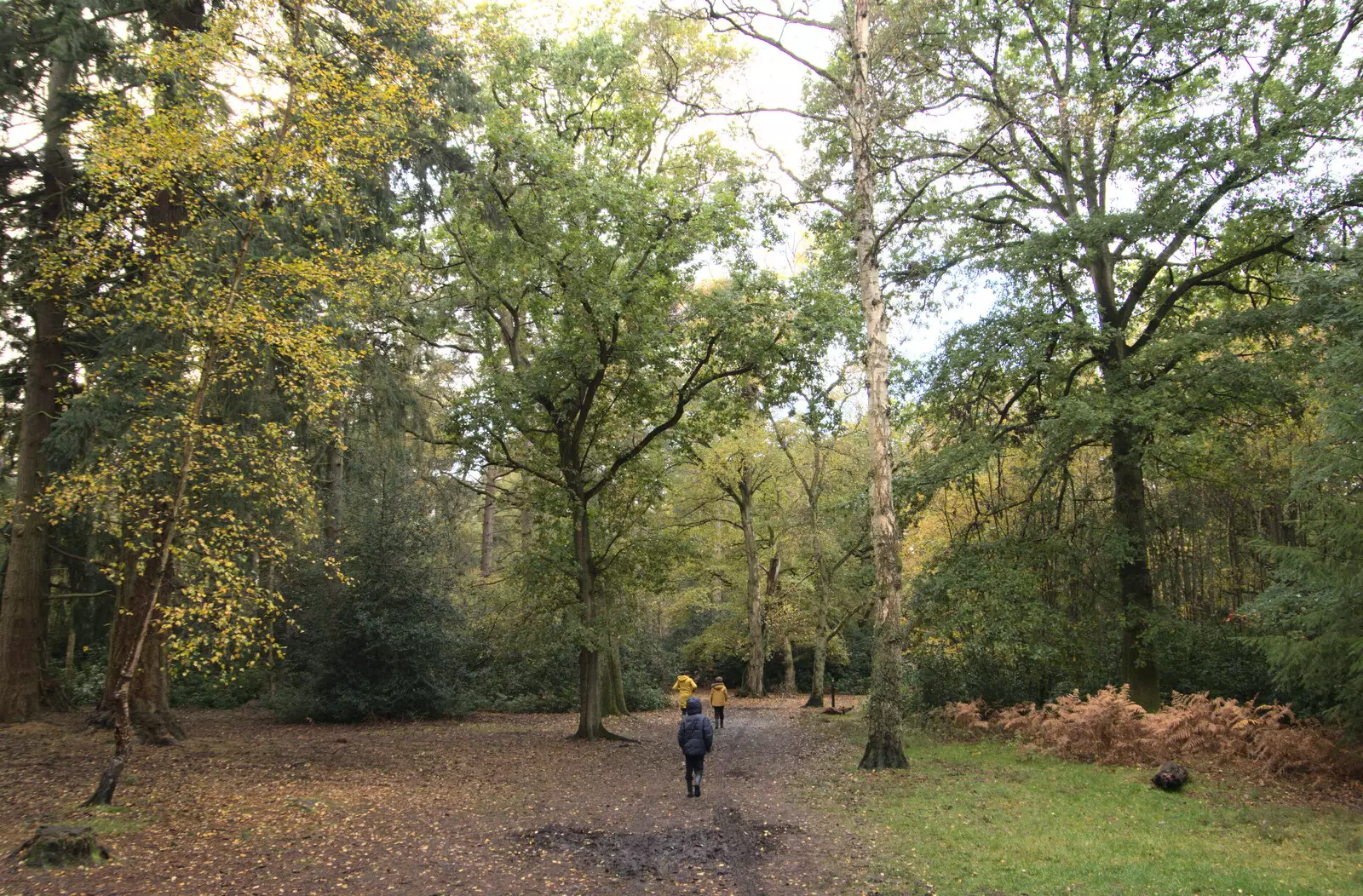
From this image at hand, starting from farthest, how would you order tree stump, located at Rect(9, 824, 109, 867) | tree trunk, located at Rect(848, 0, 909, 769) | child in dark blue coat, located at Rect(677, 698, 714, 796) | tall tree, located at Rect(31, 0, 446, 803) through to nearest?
tree trunk, located at Rect(848, 0, 909, 769)
child in dark blue coat, located at Rect(677, 698, 714, 796)
tall tree, located at Rect(31, 0, 446, 803)
tree stump, located at Rect(9, 824, 109, 867)

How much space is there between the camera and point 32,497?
12164 millimetres

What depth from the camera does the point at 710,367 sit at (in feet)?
50.4

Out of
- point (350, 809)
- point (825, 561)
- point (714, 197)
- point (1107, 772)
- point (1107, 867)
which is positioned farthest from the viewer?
point (825, 561)

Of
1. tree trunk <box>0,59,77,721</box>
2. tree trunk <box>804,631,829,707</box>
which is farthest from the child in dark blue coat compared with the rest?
tree trunk <box>804,631,829,707</box>

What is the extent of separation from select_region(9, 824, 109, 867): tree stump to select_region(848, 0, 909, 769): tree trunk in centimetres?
958

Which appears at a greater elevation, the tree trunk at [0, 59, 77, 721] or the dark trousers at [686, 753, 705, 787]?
the tree trunk at [0, 59, 77, 721]

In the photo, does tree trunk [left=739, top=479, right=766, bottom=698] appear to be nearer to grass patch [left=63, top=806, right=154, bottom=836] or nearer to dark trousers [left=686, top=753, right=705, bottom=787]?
dark trousers [left=686, top=753, right=705, bottom=787]

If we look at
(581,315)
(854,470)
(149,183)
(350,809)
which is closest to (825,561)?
(854,470)

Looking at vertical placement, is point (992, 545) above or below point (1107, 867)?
above

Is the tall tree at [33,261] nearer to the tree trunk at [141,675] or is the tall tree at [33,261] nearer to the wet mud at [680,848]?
the tree trunk at [141,675]

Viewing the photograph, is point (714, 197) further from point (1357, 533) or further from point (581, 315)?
point (1357, 533)

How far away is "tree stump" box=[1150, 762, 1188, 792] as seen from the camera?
955 cm

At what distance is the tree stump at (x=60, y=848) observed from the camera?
19.4 feet

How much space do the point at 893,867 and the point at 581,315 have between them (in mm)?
10344
